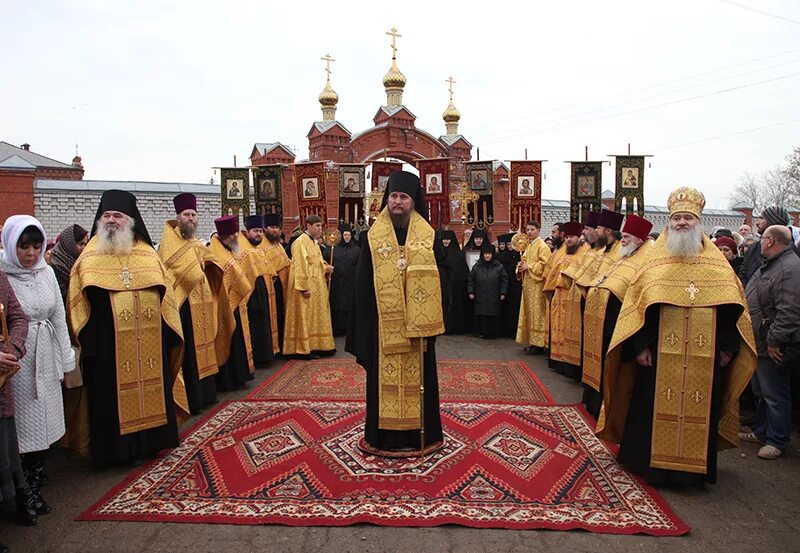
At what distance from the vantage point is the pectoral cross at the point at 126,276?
407cm

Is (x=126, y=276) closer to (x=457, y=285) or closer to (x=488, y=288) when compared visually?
(x=488, y=288)

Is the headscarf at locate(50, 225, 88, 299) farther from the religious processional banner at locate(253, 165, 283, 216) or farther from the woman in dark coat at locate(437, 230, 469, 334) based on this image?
the religious processional banner at locate(253, 165, 283, 216)

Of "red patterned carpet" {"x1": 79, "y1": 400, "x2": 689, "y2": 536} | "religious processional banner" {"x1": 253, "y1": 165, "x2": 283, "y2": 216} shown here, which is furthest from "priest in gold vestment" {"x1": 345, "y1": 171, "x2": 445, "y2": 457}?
"religious processional banner" {"x1": 253, "y1": 165, "x2": 283, "y2": 216}

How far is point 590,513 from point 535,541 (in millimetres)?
516

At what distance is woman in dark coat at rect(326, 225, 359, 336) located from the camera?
9.45 m

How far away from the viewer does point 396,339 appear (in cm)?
408

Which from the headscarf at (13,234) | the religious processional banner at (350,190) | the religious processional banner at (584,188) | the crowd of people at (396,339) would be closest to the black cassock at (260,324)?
the crowd of people at (396,339)

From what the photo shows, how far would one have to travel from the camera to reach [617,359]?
3.96 meters

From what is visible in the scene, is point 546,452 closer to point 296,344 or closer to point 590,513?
point 590,513

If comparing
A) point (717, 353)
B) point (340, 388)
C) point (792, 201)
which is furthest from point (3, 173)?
point (792, 201)

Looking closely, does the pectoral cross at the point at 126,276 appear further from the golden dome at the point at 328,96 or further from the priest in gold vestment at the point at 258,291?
the golden dome at the point at 328,96

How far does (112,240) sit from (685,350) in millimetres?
4258

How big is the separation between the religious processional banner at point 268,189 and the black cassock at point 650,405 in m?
9.51

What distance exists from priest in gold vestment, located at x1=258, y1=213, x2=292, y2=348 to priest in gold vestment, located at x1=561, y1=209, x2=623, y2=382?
4.07 metres
